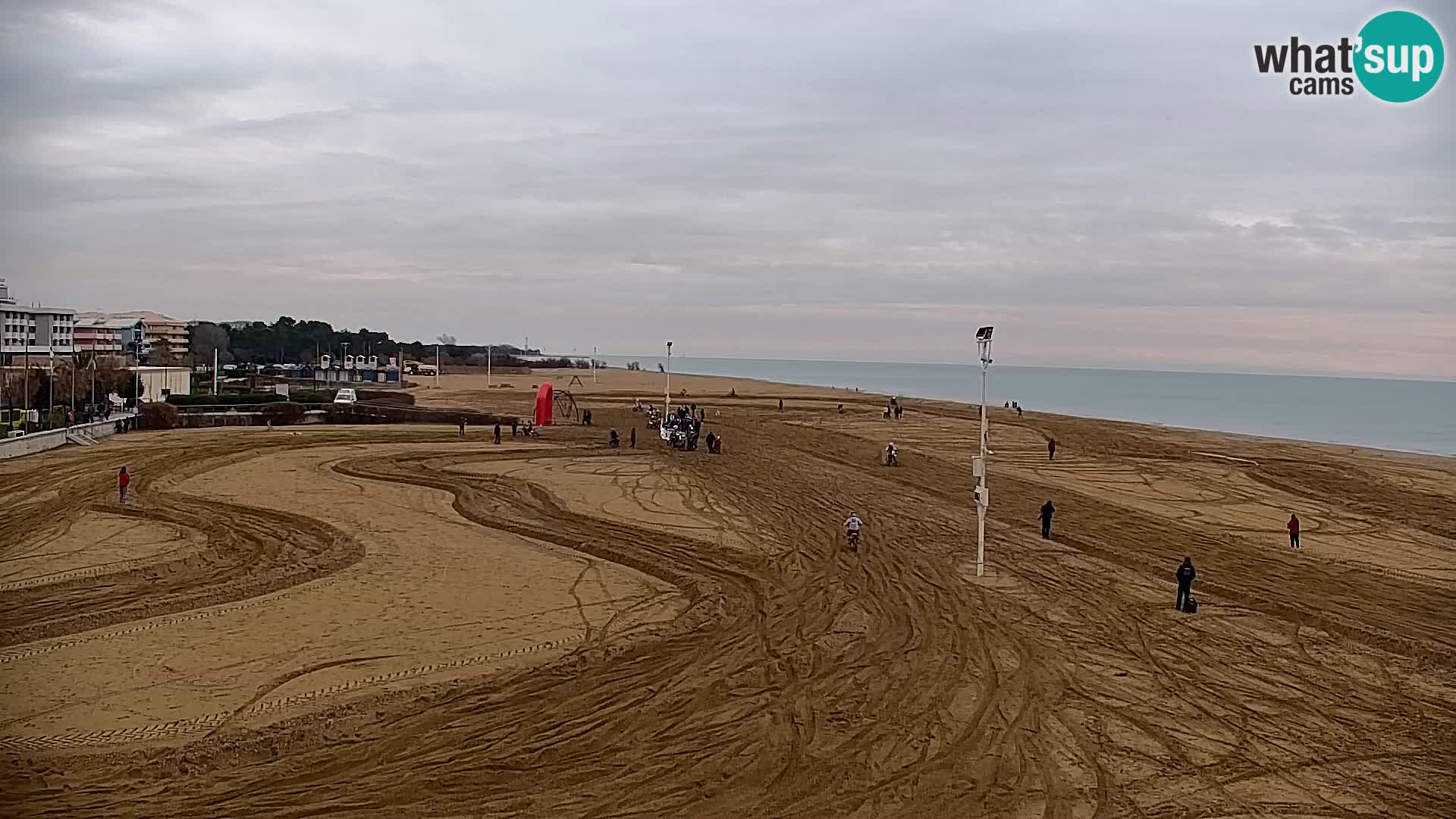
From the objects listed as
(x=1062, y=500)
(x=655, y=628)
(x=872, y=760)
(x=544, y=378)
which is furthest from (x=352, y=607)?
(x=544, y=378)

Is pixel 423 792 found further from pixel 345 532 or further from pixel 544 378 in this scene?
pixel 544 378

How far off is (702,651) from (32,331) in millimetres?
24396

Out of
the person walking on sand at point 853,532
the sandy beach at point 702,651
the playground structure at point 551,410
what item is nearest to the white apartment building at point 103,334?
the playground structure at point 551,410

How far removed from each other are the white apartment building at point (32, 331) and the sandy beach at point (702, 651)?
3.86 metres

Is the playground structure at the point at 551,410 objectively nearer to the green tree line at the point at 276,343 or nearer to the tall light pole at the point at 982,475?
the tall light pole at the point at 982,475

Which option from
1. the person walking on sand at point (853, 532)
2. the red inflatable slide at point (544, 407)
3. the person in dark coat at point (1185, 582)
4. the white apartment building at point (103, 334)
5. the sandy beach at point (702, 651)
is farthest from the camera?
the white apartment building at point (103, 334)

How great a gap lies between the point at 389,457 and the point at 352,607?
64.2 feet

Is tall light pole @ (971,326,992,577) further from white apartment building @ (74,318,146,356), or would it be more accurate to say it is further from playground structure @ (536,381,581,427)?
white apartment building @ (74,318,146,356)

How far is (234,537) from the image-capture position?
21250 mm

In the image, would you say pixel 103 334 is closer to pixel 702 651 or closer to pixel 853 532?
pixel 853 532

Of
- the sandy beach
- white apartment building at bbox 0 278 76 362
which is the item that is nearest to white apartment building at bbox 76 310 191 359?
white apartment building at bbox 0 278 76 362

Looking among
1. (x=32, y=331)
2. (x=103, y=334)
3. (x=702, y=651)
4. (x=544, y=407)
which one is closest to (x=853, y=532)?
(x=702, y=651)

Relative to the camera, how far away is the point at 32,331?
29156 millimetres

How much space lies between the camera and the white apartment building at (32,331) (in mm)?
14148
